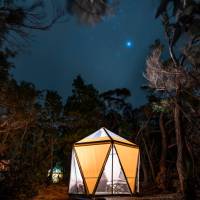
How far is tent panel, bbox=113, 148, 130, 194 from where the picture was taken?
20.6ft

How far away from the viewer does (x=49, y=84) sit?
1583 inches

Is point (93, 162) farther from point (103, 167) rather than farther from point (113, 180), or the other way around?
point (113, 180)

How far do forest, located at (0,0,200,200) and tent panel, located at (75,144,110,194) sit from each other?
4.25 ft

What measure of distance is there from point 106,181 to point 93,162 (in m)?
0.51

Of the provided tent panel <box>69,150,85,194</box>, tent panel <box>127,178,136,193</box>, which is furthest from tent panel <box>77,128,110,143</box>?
tent panel <box>127,178,136,193</box>

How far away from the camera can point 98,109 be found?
43.9ft

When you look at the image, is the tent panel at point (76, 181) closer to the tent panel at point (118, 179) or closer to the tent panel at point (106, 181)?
the tent panel at point (106, 181)

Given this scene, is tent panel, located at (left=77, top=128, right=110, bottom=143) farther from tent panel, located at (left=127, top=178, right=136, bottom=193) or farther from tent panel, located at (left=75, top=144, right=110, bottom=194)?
tent panel, located at (left=127, top=178, right=136, bottom=193)

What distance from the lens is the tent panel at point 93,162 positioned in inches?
239

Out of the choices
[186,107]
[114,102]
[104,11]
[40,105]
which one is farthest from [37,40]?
[114,102]

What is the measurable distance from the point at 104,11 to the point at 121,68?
34.6 meters

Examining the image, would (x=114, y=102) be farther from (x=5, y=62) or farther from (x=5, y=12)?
(x=5, y=12)

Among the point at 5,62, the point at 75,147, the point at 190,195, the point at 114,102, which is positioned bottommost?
the point at 190,195

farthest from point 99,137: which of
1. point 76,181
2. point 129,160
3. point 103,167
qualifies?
point 76,181
